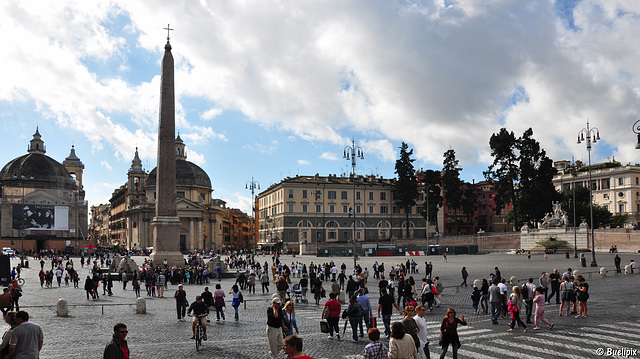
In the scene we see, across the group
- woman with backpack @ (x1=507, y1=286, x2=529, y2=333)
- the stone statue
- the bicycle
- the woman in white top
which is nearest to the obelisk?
the bicycle

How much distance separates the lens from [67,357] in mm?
10305

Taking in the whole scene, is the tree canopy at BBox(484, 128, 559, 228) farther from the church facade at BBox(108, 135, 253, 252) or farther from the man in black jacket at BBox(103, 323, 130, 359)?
the man in black jacket at BBox(103, 323, 130, 359)

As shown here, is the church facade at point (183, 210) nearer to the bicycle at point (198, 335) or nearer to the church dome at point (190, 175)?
the church dome at point (190, 175)

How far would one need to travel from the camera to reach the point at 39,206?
68500 mm

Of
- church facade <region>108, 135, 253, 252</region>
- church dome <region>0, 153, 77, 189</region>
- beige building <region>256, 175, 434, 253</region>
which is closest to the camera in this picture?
beige building <region>256, 175, 434, 253</region>

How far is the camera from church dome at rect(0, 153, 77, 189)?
81.5 metres

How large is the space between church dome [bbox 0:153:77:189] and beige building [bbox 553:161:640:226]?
3043 inches

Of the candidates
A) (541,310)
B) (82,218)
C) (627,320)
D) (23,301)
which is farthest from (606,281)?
(82,218)

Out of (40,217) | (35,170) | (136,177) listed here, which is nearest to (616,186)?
(40,217)

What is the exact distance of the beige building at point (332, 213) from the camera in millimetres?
72500

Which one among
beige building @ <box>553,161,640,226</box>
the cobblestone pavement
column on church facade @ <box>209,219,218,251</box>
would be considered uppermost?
beige building @ <box>553,161,640,226</box>

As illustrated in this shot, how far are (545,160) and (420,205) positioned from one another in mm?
22967

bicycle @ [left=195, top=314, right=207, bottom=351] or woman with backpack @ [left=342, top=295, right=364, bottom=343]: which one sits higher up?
woman with backpack @ [left=342, top=295, right=364, bottom=343]

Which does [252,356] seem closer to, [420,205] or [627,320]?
[627,320]
